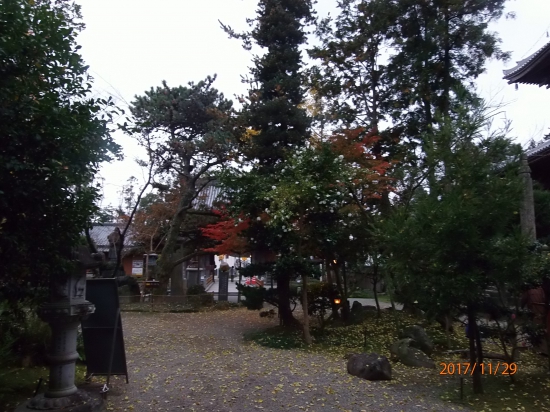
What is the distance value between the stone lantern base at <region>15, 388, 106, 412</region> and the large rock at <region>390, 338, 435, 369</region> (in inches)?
226

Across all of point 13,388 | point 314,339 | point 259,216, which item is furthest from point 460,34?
point 13,388

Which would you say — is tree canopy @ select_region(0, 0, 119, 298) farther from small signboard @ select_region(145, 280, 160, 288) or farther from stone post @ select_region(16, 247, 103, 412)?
small signboard @ select_region(145, 280, 160, 288)

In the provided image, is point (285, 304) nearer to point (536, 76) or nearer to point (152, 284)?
point (536, 76)

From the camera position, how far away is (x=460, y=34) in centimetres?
1314

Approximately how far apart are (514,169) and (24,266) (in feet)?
19.4

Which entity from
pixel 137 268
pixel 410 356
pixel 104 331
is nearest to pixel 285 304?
pixel 410 356

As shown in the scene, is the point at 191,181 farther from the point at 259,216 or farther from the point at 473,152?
the point at 473,152

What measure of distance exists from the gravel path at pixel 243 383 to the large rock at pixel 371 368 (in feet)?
0.43

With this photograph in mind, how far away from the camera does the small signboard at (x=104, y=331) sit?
593cm

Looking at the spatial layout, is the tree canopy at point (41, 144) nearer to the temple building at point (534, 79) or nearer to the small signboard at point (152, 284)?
the temple building at point (534, 79)

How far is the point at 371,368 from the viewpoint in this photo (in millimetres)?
7250

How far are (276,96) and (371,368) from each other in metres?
7.95

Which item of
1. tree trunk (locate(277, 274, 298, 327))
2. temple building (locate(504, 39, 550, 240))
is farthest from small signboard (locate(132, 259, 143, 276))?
temple building (locate(504, 39, 550, 240))

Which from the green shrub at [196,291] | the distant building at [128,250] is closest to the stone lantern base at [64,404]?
the green shrub at [196,291]
